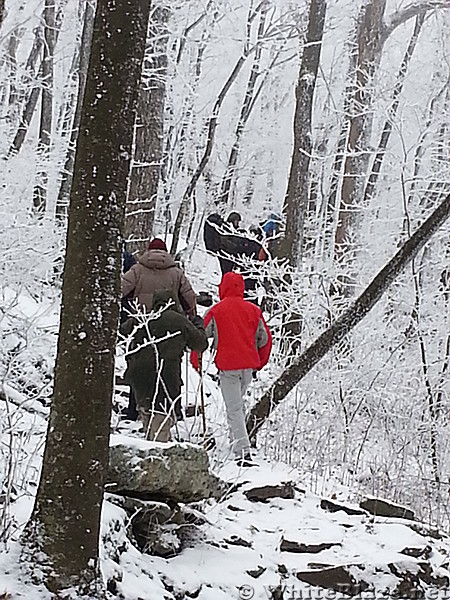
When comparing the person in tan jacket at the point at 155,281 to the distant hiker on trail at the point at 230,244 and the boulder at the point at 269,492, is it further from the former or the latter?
the distant hiker on trail at the point at 230,244

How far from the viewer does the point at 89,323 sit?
3.77m

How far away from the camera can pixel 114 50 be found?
375 cm

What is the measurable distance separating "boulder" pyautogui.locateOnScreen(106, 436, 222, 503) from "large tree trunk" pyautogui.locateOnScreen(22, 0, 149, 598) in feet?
2.89

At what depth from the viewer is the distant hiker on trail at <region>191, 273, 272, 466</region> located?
7402mm

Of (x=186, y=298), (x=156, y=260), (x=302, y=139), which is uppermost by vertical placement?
(x=302, y=139)

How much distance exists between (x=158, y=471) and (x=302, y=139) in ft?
28.3

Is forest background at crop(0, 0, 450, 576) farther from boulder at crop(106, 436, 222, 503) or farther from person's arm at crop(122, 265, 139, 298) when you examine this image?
person's arm at crop(122, 265, 139, 298)

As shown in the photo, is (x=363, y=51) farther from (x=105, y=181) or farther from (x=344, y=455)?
(x=105, y=181)

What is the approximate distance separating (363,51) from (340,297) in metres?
5.84

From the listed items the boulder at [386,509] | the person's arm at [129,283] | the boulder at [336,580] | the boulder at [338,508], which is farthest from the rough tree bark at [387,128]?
the boulder at [336,580]

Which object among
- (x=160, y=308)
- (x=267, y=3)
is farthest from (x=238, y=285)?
(x=267, y=3)

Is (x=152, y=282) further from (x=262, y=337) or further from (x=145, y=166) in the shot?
(x=145, y=166)

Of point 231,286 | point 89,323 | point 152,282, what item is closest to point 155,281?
point 152,282

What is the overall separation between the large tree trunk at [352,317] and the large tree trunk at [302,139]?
4421 millimetres
